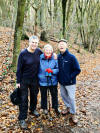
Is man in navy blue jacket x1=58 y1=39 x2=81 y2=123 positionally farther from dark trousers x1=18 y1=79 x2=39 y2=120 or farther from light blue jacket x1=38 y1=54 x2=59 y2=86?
dark trousers x1=18 y1=79 x2=39 y2=120

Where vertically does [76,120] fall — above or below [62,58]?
below

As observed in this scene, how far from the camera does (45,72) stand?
13.5 ft

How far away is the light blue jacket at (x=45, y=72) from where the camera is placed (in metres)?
4.10

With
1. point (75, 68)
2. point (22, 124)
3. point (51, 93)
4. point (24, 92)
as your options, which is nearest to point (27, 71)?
point (24, 92)

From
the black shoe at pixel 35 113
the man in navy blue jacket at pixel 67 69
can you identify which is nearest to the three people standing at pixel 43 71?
the man in navy blue jacket at pixel 67 69

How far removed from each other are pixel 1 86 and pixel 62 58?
12.4 ft

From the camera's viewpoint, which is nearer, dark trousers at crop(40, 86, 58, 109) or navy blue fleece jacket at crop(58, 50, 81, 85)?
navy blue fleece jacket at crop(58, 50, 81, 85)

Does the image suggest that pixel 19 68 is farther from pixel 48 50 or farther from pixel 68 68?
pixel 68 68

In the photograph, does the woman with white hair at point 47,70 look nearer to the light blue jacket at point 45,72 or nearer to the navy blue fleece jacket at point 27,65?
the light blue jacket at point 45,72

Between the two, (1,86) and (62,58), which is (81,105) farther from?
(1,86)

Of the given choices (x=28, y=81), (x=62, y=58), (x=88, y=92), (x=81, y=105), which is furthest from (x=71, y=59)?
(x=88, y=92)

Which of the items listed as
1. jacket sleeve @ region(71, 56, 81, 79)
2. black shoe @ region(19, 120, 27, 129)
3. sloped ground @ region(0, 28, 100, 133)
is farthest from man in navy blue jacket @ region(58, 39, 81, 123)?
black shoe @ region(19, 120, 27, 129)

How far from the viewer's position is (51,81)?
4.23 meters

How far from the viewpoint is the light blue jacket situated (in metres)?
4.10
